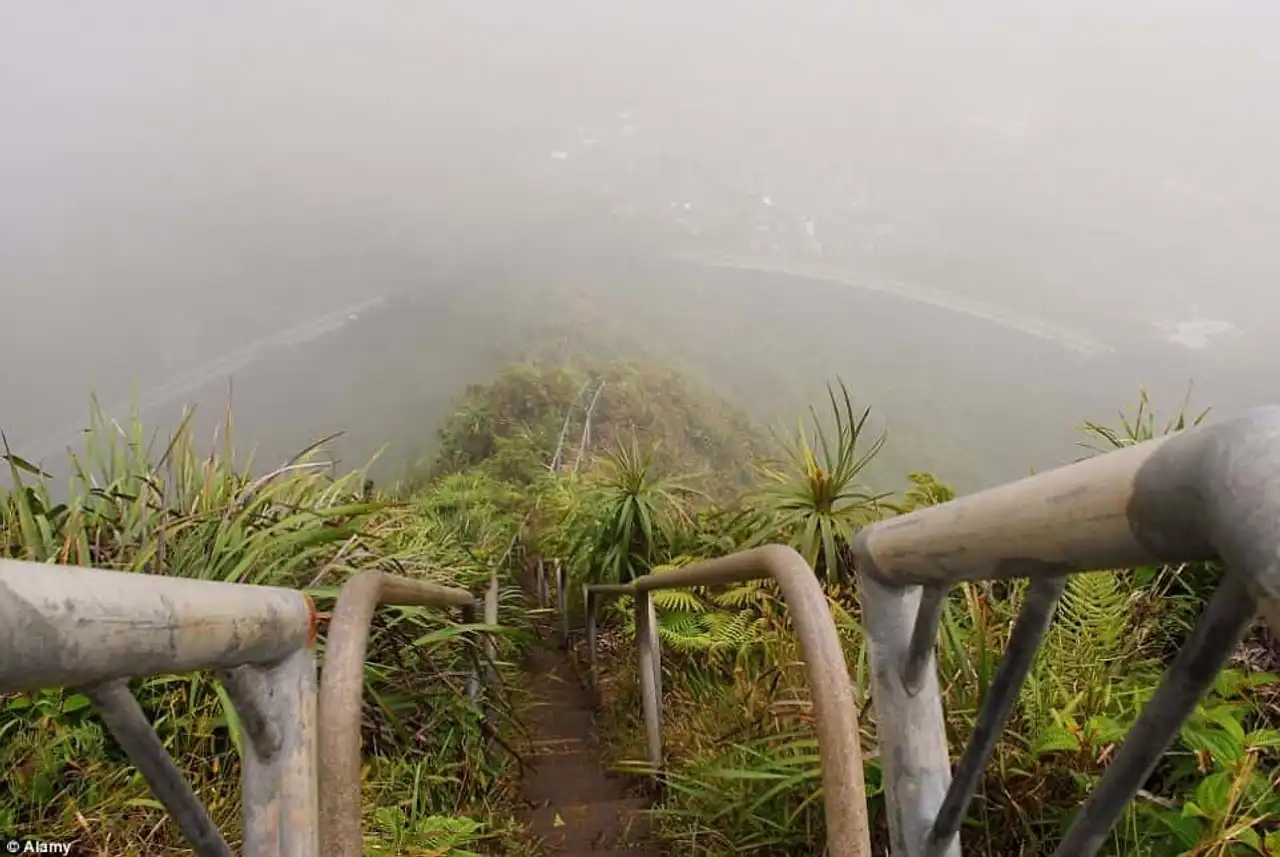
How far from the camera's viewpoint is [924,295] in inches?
917

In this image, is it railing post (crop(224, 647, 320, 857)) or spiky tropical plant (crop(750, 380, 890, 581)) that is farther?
spiky tropical plant (crop(750, 380, 890, 581))

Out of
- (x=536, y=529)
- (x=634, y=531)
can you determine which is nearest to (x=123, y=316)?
(x=536, y=529)

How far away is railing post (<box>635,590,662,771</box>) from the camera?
2.07 m

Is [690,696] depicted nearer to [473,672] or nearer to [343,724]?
[473,672]

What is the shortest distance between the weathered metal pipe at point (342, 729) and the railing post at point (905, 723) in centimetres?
48

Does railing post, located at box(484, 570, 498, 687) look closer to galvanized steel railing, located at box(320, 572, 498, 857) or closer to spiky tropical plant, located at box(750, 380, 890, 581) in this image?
spiky tropical plant, located at box(750, 380, 890, 581)

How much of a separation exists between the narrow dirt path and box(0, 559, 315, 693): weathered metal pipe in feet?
5.42

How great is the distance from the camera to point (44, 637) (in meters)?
0.30

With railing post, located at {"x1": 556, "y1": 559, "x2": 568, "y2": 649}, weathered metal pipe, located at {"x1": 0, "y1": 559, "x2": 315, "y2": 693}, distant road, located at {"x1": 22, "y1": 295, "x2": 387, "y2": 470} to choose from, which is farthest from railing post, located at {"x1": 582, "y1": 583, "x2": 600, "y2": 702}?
distant road, located at {"x1": 22, "y1": 295, "x2": 387, "y2": 470}

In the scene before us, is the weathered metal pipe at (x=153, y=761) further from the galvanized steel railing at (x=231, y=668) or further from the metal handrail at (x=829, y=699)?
the metal handrail at (x=829, y=699)

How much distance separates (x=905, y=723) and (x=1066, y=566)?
1.14 feet

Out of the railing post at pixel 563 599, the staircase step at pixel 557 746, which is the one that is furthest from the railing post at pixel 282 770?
the railing post at pixel 563 599

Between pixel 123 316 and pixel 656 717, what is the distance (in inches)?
970

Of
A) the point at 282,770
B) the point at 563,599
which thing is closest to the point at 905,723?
the point at 282,770
